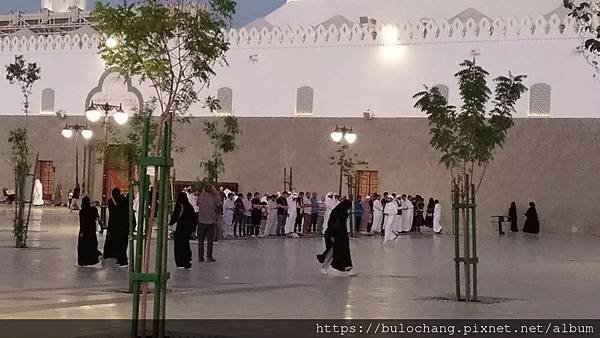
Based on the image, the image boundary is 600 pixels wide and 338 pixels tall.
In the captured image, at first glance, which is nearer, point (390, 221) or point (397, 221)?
point (390, 221)

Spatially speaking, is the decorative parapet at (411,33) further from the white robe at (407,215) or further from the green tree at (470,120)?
the green tree at (470,120)

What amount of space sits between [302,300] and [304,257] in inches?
235

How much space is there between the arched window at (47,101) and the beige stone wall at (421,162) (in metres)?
2.35

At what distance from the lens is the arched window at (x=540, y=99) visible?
80.8 ft

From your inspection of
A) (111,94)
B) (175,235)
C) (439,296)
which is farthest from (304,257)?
(111,94)

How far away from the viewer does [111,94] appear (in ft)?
98.6

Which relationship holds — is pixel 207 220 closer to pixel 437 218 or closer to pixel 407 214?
pixel 407 214

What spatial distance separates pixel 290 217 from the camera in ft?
72.8

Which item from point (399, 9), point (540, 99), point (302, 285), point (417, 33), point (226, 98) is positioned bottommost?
point (302, 285)

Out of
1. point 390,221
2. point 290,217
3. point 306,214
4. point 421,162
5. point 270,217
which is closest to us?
point 390,221

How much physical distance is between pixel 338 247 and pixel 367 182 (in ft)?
47.5

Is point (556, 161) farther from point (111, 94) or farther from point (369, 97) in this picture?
point (111, 94)

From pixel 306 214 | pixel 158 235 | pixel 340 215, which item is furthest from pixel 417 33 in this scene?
pixel 158 235

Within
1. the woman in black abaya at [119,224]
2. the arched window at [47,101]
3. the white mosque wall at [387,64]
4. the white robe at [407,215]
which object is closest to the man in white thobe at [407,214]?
the white robe at [407,215]
